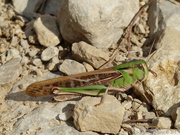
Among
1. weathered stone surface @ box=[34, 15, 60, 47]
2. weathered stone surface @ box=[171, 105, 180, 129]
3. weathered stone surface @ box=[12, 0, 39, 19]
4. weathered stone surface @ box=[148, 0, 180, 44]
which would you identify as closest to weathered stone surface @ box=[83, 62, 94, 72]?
weathered stone surface @ box=[34, 15, 60, 47]

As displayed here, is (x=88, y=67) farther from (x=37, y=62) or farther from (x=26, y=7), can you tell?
(x=26, y=7)

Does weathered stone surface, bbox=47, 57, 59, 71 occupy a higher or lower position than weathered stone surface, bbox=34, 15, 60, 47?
lower

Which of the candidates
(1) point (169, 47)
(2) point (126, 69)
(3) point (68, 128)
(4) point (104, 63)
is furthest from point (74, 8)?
(3) point (68, 128)

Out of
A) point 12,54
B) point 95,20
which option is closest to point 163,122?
point 95,20

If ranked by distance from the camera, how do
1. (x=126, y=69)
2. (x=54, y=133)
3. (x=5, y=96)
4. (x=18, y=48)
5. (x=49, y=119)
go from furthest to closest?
1. (x=18, y=48)
2. (x=5, y=96)
3. (x=126, y=69)
4. (x=49, y=119)
5. (x=54, y=133)

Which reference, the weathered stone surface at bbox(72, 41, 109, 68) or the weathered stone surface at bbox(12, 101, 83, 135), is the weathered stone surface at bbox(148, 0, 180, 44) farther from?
the weathered stone surface at bbox(12, 101, 83, 135)

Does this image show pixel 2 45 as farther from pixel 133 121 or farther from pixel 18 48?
pixel 133 121
